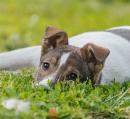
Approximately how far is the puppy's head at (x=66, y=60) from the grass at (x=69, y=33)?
8.0 inches

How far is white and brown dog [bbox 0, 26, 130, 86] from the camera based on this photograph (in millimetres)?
7035

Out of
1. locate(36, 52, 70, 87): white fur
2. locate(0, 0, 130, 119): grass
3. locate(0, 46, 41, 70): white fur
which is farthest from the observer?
locate(0, 46, 41, 70): white fur

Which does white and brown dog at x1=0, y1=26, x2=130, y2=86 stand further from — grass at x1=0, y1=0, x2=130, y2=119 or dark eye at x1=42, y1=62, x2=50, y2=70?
grass at x1=0, y1=0, x2=130, y2=119

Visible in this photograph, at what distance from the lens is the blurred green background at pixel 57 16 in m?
15.7

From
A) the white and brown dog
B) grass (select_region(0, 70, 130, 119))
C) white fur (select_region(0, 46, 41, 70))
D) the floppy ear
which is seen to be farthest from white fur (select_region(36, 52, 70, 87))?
white fur (select_region(0, 46, 41, 70))

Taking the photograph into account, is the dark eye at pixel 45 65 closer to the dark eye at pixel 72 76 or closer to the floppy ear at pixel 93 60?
the dark eye at pixel 72 76

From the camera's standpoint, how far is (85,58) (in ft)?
24.1

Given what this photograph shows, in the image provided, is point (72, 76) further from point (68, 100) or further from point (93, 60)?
point (68, 100)

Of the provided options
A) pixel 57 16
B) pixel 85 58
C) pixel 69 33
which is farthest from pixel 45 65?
pixel 57 16

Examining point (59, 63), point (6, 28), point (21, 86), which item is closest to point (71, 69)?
point (59, 63)

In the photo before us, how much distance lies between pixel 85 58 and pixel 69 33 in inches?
339

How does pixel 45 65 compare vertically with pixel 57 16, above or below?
below

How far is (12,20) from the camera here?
1692 cm

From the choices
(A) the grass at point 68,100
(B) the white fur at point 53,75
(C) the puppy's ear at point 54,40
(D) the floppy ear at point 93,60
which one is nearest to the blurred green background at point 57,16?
(C) the puppy's ear at point 54,40
